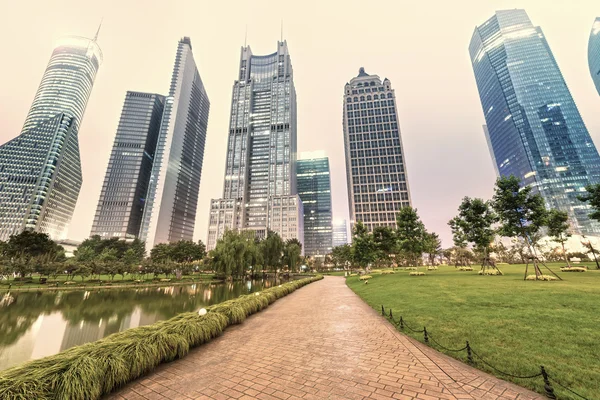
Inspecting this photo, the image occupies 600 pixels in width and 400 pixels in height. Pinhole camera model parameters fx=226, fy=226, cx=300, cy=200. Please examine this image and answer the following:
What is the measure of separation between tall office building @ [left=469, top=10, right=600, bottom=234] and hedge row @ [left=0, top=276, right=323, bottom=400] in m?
130

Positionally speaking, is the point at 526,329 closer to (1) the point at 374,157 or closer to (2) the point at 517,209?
(2) the point at 517,209

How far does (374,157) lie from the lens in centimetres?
11069

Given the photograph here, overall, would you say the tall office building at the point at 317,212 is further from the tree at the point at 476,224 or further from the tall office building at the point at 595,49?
the tall office building at the point at 595,49

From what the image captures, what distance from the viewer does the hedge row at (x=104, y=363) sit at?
4.07 meters

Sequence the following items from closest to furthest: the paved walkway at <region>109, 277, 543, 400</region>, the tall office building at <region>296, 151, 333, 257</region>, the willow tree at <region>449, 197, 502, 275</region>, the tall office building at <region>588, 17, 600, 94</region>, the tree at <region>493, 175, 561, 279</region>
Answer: the paved walkway at <region>109, 277, 543, 400</region>
the tree at <region>493, 175, 561, 279</region>
the willow tree at <region>449, 197, 502, 275</region>
the tall office building at <region>588, 17, 600, 94</region>
the tall office building at <region>296, 151, 333, 257</region>

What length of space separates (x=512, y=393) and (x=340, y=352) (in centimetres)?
419

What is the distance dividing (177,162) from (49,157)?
64376 mm

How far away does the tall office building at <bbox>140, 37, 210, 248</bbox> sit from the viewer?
462 ft

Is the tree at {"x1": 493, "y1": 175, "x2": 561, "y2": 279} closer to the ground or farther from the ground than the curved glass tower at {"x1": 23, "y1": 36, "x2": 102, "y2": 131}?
closer to the ground

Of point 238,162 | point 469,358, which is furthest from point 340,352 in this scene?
point 238,162

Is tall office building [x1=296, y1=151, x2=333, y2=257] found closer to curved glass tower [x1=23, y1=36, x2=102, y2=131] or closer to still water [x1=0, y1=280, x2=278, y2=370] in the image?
still water [x1=0, y1=280, x2=278, y2=370]

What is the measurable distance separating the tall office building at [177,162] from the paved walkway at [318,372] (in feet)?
497

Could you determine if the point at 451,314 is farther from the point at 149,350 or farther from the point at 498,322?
the point at 149,350

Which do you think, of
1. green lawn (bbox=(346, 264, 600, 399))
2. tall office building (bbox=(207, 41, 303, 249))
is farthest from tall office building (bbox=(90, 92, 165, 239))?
green lawn (bbox=(346, 264, 600, 399))
